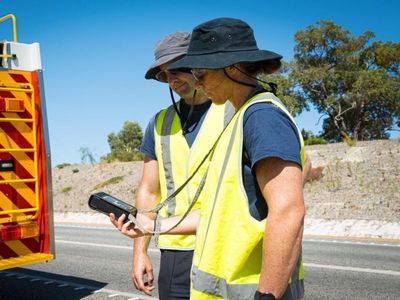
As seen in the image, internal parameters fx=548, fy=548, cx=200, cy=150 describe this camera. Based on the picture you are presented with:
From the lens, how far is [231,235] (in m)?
2.05

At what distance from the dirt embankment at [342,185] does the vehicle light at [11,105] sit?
1158 centimetres

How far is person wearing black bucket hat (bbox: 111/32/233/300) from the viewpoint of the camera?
315 cm

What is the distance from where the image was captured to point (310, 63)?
134ft

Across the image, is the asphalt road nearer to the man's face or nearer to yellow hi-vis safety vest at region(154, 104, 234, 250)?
yellow hi-vis safety vest at region(154, 104, 234, 250)

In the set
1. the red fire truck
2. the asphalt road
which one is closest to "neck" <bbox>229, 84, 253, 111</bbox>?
the red fire truck

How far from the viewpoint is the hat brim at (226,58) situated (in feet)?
7.10

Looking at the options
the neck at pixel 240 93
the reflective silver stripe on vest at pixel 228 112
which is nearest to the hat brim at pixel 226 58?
the neck at pixel 240 93

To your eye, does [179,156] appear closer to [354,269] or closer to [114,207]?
[114,207]

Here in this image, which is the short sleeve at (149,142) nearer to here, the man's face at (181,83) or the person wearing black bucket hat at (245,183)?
the man's face at (181,83)

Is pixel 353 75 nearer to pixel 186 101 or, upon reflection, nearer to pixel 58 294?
pixel 58 294

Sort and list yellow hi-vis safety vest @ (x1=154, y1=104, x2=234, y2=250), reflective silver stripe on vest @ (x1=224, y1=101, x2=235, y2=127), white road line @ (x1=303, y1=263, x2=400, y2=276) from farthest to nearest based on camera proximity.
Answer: white road line @ (x1=303, y1=263, x2=400, y2=276), yellow hi-vis safety vest @ (x1=154, y1=104, x2=234, y2=250), reflective silver stripe on vest @ (x1=224, y1=101, x2=235, y2=127)

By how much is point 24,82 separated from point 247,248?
15.3 feet

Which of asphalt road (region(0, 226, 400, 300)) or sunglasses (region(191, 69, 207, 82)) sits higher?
sunglasses (region(191, 69, 207, 82))

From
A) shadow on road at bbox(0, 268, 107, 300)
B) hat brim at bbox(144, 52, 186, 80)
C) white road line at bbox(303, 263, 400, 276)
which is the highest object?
hat brim at bbox(144, 52, 186, 80)
